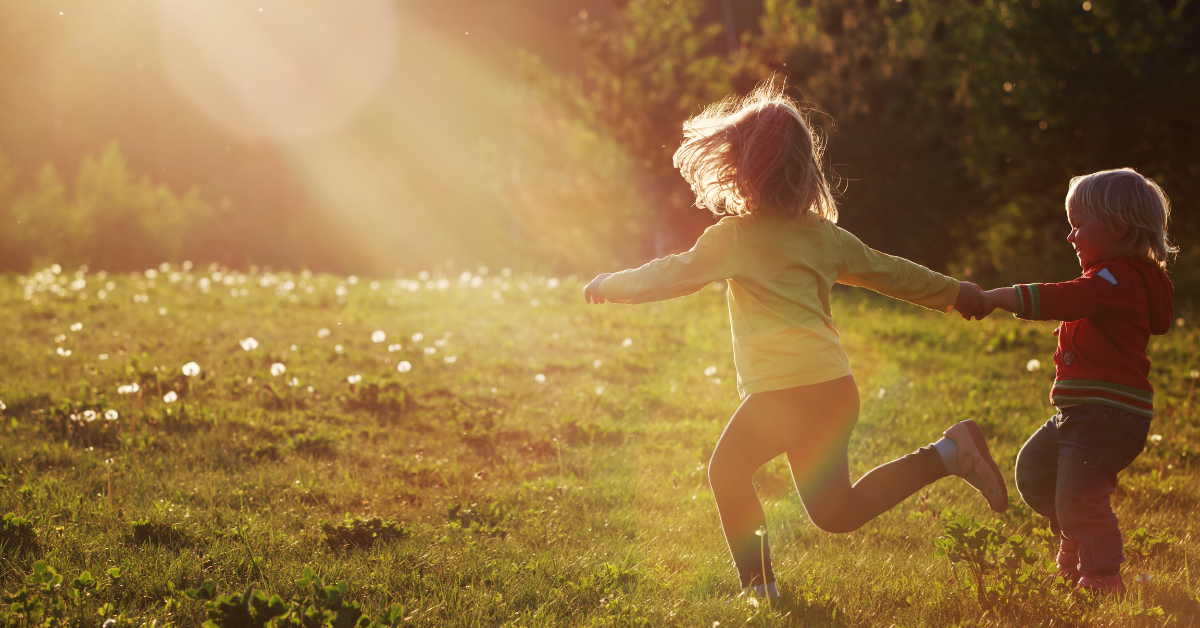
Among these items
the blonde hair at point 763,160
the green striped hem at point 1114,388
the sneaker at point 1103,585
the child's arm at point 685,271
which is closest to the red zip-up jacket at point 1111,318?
the green striped hem at point 1114,388

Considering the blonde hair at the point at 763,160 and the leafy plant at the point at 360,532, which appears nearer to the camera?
the blonde hair at the point at 763,160

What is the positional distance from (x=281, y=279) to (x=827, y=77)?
1322 cm

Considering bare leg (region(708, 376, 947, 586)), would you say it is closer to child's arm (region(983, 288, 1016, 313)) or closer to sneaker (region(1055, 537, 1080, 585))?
child's arm (region(983, 288, 1016, 313))

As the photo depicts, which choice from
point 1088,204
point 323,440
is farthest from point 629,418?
point 1088,204

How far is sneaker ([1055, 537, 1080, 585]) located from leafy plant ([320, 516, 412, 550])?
2.97 m

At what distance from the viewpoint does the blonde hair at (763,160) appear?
9.97 ft

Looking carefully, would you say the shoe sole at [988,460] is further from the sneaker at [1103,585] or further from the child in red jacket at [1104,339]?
the sneaker at [1103,585]

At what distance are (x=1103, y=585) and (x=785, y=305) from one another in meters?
1.74

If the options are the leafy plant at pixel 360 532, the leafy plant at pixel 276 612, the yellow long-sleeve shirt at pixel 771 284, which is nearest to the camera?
the leafy plant at pixel 276 612

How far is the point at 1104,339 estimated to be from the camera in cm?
306

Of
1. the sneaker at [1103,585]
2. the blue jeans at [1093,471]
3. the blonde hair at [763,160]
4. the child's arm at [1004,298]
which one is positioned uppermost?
the blonde hair at [763,160]

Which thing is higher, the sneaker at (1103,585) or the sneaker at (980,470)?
the sneaker at (980,470)

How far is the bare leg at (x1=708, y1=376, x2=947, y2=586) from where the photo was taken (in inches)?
119

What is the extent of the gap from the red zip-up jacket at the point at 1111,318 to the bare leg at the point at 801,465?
728 millimetres
